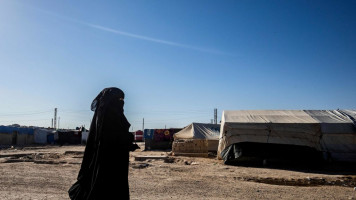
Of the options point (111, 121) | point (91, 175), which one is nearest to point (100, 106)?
point (111, 121)

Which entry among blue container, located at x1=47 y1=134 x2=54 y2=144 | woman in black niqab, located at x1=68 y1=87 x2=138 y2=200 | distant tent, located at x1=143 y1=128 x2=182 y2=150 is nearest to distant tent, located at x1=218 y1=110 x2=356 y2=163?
woman in black niqab, located at x1=68 y1=87 x2=138 y2=200

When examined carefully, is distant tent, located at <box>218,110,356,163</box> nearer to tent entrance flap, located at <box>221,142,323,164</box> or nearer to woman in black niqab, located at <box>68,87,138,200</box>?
tent entrance flap, located at <box>221,142,323,164</box>

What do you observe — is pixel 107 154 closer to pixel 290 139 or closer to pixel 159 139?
pixel 290 139

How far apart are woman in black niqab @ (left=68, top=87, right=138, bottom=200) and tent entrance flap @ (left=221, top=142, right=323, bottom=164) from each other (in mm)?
9804

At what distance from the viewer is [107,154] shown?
126 inches

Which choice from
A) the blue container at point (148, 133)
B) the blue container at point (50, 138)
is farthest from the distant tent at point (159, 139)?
the blue container at point (50, 138)

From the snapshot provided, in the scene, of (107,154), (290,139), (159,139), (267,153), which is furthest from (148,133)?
(107,154)

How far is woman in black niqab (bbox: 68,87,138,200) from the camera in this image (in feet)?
10.4

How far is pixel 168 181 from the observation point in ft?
26.0

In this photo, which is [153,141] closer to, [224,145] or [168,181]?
[224,145]

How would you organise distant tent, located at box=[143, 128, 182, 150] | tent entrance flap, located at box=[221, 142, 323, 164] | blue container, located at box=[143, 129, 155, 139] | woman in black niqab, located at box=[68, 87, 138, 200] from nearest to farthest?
woman in black niqab, located at box=[68, 87, 138, 200] → tent entrance flap, located at box=[221, 142, 323, 164] → distant tent, located at box=[143, 128, 182, 150] → blue container, located at box=[143, 129, 155, 139]

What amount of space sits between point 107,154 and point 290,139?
10.9m

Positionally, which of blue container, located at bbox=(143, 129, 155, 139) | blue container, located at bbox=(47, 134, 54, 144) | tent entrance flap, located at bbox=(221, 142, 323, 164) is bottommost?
blue container, located at bbox=(47, 134, 54, 144)

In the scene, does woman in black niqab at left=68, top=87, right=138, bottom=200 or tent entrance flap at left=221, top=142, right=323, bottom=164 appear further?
tent entrance flap at left=221, top=142, right=323, bottom=164
